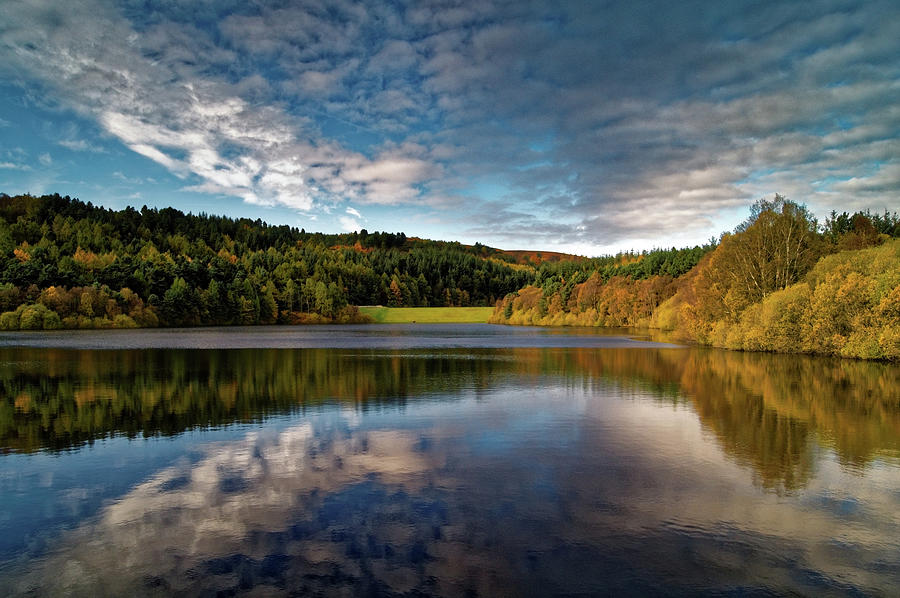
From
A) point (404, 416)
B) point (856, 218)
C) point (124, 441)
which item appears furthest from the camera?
point (856, 218)

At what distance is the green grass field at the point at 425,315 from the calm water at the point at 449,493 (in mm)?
143298

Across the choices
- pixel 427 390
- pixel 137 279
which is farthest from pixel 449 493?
pixel 137 279

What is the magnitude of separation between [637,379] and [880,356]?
20.8 metres

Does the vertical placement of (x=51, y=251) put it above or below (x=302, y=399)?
above

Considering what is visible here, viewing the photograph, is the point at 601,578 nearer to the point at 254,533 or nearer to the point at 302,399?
the point at 254,533

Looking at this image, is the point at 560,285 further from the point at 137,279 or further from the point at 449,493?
the point at 449,493

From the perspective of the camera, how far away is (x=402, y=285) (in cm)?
19875

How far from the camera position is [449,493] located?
10.7 metres

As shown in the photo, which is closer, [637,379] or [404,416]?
[404,416]

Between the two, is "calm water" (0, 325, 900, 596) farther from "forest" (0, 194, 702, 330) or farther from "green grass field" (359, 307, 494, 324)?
"green grass field" (359, 307, 494, 324)

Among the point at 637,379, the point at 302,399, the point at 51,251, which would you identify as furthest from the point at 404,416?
the point at 51,251

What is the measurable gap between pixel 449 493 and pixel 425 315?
16211cm

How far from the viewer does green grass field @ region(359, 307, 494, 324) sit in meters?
167

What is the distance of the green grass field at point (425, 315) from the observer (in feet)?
547
